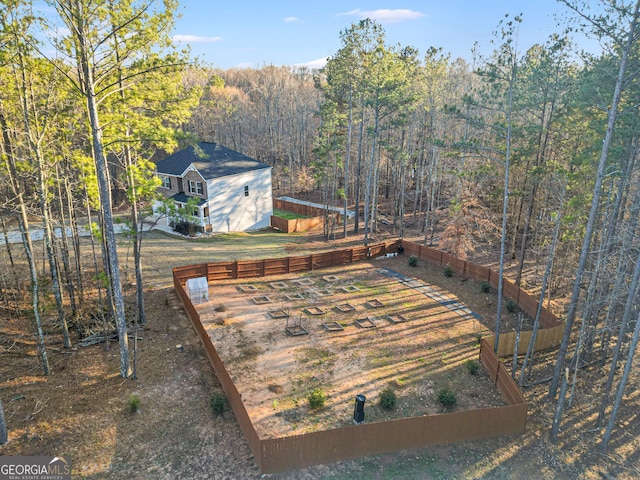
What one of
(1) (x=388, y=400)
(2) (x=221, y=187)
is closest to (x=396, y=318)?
(1) (x=388, y=400)

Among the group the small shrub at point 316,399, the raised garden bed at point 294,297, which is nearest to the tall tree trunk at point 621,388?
the small shrub at point 316,399

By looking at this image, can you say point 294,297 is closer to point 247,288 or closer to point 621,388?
point 247,288

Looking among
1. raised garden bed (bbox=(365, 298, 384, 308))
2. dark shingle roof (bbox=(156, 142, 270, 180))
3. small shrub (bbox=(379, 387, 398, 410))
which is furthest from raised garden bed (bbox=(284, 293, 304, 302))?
dark shingle roof (bbox=(156, 142, 270, 180))

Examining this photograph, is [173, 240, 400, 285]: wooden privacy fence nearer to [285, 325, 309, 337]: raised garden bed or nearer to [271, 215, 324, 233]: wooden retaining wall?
[285, 325, 309, 337]: raised garden bed

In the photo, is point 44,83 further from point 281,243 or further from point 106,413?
point 281,243

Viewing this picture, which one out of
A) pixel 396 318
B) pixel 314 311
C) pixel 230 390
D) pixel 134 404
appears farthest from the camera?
pixel 314 311

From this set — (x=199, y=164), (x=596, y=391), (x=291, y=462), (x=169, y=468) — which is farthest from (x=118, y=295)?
(x=199, y=164)

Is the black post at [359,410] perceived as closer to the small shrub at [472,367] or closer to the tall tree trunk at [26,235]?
the small shrub at [472,367]
